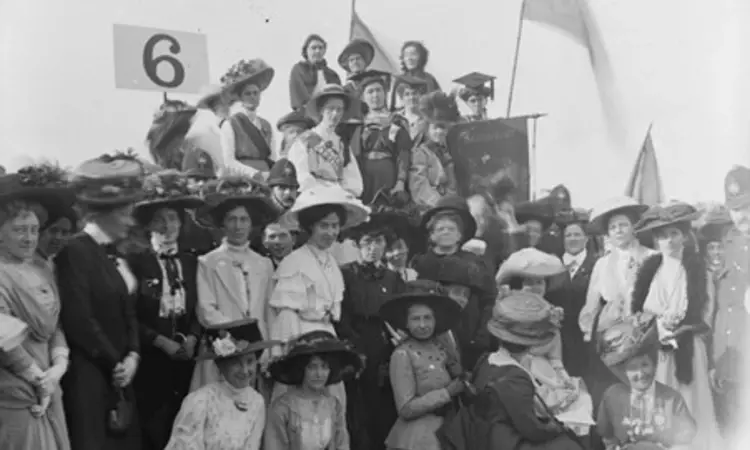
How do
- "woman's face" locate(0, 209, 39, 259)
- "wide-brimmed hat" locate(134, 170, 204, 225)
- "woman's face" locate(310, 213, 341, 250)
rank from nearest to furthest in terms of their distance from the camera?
"woman's face" locate(0, 209, 39, 259) → "wide-brimmed hat" locate(134, 170, 204, 225) → "woman's face" locate(310, 213, 341, 250)

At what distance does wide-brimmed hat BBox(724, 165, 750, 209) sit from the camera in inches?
289

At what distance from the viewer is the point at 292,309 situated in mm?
5621

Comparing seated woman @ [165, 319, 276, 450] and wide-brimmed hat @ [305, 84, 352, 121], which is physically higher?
wide-brimmed hat @ [305, 84, 352, 121]

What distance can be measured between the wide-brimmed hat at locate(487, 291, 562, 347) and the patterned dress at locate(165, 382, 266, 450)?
4.46 feet

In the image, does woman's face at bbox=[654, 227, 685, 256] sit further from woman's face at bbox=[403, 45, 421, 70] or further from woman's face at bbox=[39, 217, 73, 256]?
woman's face at bbox=[39, 217, 73, 256]

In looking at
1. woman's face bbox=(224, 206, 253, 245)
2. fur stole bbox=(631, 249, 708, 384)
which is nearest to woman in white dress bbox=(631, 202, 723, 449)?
fur stole bbox=(631, 249, 708, 384)

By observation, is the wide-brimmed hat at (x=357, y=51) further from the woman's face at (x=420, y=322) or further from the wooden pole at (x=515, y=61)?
the woman's face at (x=420, y=322)

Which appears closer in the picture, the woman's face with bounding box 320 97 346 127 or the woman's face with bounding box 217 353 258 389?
the woman's face with bounding box 217 353 258 389

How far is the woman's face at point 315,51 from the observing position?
7730mm

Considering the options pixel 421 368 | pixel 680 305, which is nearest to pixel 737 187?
pixel 680 305

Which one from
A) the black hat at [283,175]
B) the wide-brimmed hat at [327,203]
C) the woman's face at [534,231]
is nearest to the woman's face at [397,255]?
the wide-brimmed hat at [327,203]

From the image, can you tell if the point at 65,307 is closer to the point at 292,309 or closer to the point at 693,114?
the point at 292,309

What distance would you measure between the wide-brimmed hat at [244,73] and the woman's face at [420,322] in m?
2.03

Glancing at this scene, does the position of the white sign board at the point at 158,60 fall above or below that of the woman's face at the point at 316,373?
above
